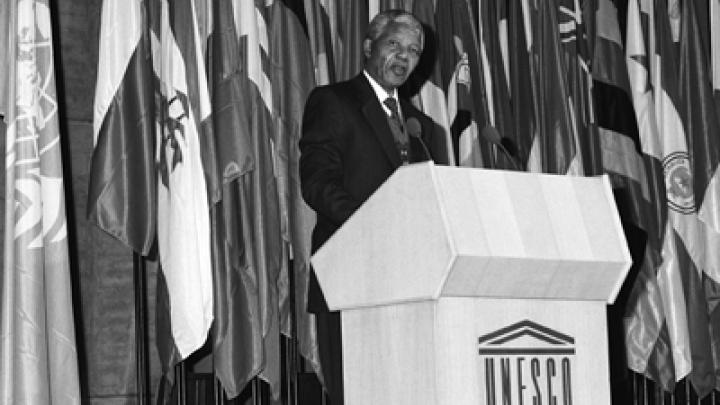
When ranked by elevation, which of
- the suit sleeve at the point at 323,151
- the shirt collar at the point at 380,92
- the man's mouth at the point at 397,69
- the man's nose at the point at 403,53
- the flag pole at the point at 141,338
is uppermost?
the man's nose at the point at 403,53

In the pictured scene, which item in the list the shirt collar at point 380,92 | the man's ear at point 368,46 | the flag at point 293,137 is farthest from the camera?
the flag at point 293,137

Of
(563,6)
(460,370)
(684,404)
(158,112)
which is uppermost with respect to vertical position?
(563,6)

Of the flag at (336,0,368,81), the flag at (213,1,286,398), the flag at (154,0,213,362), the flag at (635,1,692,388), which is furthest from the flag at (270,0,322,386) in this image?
the flag at (635,1,692,388)

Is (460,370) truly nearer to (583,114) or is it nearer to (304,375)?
(304,375)

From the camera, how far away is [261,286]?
16.5 ft

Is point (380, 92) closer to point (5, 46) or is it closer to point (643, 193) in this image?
point (5, 46)

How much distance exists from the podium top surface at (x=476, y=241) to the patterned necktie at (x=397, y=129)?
83 cm

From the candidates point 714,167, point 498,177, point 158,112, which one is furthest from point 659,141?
point 498,177

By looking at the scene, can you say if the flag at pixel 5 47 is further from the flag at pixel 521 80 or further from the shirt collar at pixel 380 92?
the flag at pixel 521 80

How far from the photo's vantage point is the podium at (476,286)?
272cm

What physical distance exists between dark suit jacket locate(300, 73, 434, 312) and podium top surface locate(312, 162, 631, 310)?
691mm

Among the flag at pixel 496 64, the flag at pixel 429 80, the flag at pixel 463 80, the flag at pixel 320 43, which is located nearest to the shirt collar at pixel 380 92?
the flag at pixel 320 43

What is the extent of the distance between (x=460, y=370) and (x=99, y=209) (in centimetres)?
230

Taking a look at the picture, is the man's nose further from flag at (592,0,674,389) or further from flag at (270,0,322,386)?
flag at (592,0,674,389)
